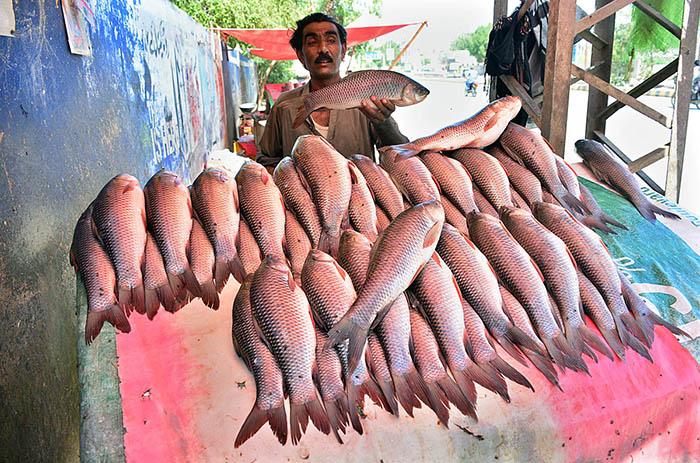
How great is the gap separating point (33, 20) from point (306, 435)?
252 cm

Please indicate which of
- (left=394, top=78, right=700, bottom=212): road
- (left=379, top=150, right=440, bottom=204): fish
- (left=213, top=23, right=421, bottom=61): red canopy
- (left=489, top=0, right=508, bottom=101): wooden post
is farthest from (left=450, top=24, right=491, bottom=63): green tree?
(left=379, top=150, right=440, bottom=204): fish

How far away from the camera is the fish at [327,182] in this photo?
225 cm

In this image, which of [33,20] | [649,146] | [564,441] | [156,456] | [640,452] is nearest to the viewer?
[156,456]

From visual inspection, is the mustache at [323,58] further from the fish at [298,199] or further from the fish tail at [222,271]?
the fish tail at [222,271]

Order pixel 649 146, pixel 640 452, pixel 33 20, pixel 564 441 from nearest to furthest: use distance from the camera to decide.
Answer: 1. pixel 564 441
2. pixel 640 452
3. pixel 33 20
4. pixel 649 146

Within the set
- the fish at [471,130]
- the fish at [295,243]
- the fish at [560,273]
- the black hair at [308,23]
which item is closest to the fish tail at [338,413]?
the fish at [295,243]

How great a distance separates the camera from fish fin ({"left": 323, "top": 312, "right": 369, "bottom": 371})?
1.72 m

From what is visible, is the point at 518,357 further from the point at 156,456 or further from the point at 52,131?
the point at 52,131

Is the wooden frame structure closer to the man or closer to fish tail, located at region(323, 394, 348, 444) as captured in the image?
the man

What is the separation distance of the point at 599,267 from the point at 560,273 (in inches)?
10.2

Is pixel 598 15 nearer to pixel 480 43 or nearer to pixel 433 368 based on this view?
pixel 433 368

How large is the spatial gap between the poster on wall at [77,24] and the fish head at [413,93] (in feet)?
7.18

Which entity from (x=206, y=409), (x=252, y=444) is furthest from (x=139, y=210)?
(x=252, y=444)

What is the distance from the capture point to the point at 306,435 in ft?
5.66
